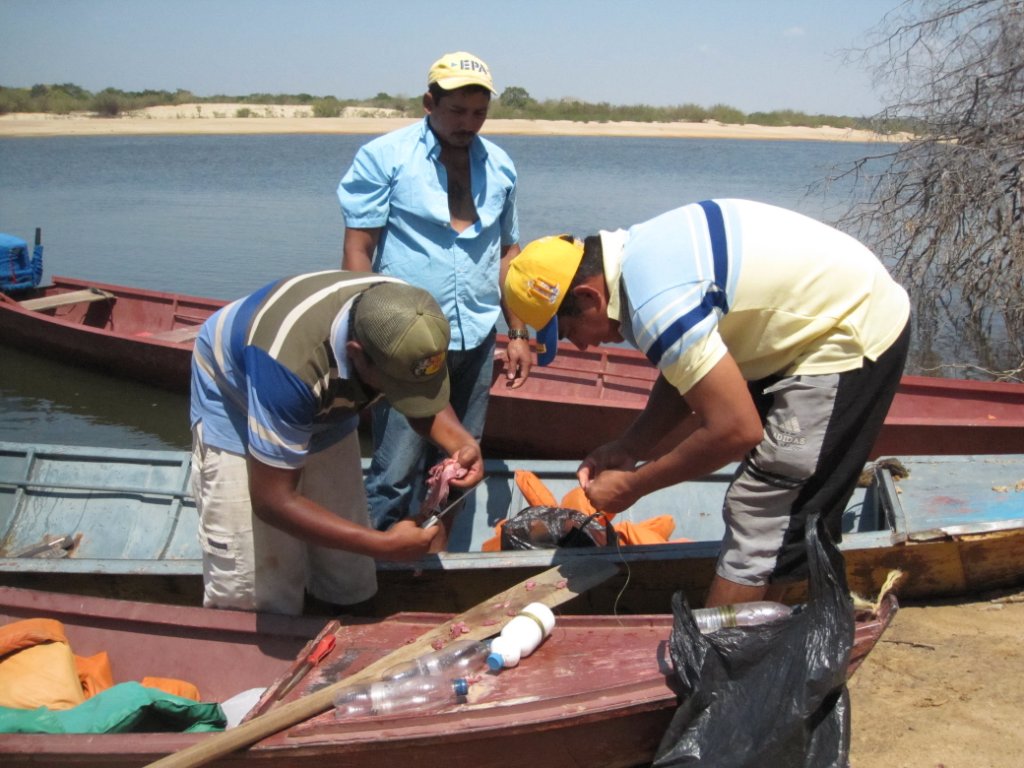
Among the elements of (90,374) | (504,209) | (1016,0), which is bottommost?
(90,374)

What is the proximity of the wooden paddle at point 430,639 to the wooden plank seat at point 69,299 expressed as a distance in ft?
27.1

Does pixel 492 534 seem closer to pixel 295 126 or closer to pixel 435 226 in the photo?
pixel 435 226

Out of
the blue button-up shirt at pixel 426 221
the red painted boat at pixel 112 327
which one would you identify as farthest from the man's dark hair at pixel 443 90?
the red painted boat at pixel 112 327

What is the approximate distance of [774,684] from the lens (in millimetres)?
2838

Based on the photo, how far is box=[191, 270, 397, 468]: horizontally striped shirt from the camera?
9.05ft

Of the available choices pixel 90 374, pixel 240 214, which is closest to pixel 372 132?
pixel 240 214

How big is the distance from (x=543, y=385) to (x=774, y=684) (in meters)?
5.14

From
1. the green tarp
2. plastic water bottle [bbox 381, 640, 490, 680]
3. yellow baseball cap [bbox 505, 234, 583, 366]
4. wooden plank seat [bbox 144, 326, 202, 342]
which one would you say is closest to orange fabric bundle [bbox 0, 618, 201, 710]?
the green tarp

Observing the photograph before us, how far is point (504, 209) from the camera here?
14.3 ft

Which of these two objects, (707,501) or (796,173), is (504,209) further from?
(796,173)

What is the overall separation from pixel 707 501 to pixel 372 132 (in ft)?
164

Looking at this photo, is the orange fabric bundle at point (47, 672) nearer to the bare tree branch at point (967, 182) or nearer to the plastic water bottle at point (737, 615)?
the plastic water bottle at point (737, 615)

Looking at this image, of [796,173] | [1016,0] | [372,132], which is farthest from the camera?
[372,132]

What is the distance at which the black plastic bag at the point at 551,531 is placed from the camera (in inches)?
175
